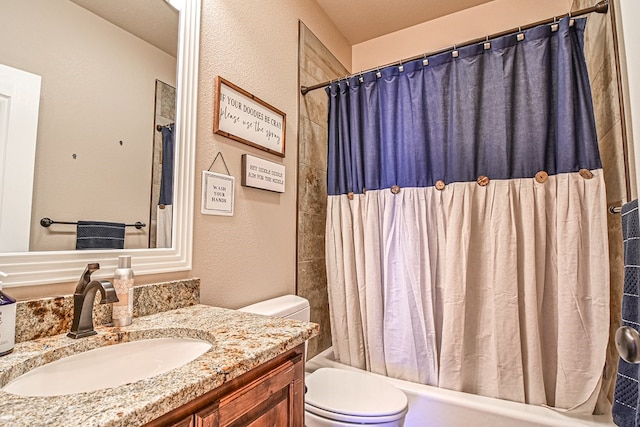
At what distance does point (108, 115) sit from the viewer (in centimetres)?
100

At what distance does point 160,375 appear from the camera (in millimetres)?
580

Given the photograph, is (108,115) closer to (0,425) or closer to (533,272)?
(0,425)

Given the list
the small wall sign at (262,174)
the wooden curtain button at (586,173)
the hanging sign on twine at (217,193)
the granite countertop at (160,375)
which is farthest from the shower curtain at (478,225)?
the granite countertop at (160,375)

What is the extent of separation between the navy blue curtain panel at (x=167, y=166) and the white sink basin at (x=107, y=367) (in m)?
0.51

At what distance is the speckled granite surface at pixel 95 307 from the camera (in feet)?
2.44

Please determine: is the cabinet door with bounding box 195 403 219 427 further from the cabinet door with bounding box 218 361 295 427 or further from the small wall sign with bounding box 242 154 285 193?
the small wall sign with bounding box 242 154 285 193

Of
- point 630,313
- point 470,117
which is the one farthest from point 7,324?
point 470,117

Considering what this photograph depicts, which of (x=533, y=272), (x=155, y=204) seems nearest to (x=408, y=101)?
(x=533, y=272)

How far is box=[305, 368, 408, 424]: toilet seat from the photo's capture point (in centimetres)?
117

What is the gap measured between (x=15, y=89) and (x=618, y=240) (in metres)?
2.17

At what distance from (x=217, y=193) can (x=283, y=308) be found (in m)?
0.60

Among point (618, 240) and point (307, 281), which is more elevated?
point (618, 240)

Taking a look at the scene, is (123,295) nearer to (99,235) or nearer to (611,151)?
(99,235)

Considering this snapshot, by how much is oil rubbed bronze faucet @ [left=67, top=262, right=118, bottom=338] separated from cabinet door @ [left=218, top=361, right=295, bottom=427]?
0.42 metres
